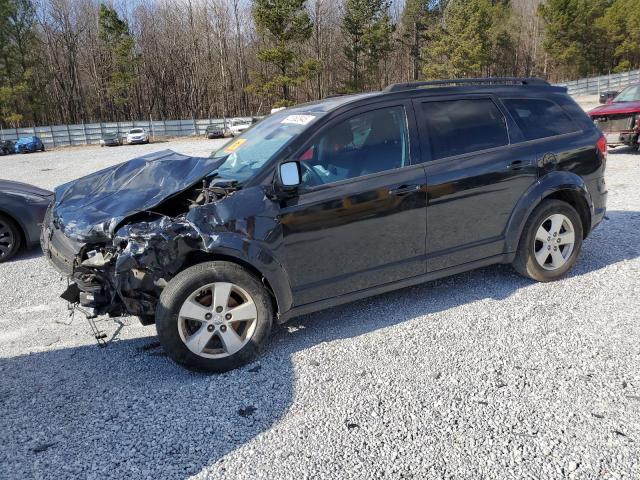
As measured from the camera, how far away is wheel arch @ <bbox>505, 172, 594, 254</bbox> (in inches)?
169

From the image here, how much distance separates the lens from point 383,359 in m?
3.42

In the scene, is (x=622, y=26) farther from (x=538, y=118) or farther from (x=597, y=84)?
(x=538, y=118)

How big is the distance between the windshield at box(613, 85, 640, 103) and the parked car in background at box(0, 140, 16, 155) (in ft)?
111

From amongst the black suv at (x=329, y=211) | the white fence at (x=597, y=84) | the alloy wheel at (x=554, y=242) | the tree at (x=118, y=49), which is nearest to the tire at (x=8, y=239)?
the black suv at (x=329, y=211)

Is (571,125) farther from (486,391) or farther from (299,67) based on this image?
(299,67)

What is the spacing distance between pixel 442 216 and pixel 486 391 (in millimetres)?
1482

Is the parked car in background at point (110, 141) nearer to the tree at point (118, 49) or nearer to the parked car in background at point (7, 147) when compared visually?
the parked car in background at point (7, 147)

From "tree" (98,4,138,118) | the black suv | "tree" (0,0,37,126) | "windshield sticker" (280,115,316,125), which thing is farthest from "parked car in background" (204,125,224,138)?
"windshield sticker" (280,115,316,125)

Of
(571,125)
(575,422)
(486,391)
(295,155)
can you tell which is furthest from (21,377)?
(571,125)

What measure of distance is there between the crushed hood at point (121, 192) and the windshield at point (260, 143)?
6.9 inches

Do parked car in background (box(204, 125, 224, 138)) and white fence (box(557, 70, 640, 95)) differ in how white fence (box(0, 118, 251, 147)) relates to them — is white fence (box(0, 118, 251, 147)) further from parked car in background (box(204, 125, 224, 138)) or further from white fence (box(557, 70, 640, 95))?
white fence (box(557, 70, 640, 95))

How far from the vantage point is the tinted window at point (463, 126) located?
157 inches

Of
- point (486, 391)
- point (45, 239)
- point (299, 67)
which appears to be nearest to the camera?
point (486, 391)

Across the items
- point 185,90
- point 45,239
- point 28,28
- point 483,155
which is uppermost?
point 28,28
